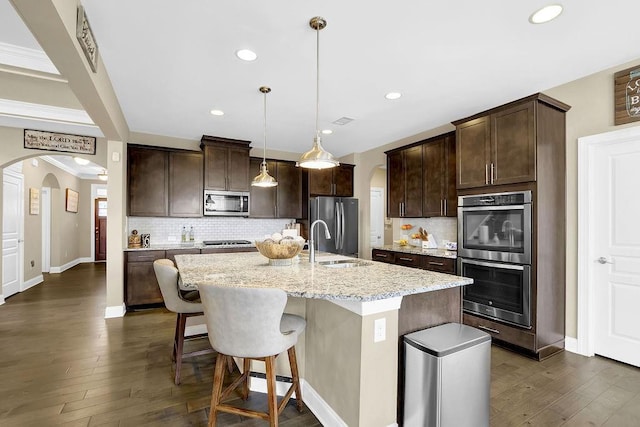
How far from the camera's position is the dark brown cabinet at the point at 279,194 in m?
5.70

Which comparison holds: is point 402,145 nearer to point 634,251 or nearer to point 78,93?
point 634,251

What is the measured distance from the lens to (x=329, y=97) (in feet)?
11.5

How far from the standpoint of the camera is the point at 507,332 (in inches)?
124

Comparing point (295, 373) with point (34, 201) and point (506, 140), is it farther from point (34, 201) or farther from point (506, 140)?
point (34, 201)

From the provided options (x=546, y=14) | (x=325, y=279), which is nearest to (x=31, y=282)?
(x=325, y=279)

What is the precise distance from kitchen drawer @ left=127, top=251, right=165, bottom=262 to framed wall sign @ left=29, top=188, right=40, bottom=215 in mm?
3449

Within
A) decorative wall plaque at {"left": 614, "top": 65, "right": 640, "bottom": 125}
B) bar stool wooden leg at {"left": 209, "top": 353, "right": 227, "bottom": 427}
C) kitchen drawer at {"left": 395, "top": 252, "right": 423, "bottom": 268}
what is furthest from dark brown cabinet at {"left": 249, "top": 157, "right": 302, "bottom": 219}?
decorative wall plaque at {"left": 614, "top": 65, "right": 640, "bottom": 125}

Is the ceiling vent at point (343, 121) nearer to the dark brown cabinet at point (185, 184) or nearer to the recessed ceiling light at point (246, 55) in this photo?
the recessed ceiling light at point (246, 55)

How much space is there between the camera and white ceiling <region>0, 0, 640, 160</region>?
2.07 m

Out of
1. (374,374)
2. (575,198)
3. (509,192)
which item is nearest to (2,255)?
(374,374)

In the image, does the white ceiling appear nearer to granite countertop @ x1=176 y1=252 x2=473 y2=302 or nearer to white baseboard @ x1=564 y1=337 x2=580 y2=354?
granite countertop @ x1=176 y1=252 x2=473 y2=302

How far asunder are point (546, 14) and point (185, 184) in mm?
4790

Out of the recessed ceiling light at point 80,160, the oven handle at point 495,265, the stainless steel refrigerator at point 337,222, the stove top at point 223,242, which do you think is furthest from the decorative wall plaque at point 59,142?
the oven handle at point 495,265

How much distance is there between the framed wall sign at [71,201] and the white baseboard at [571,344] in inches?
410
